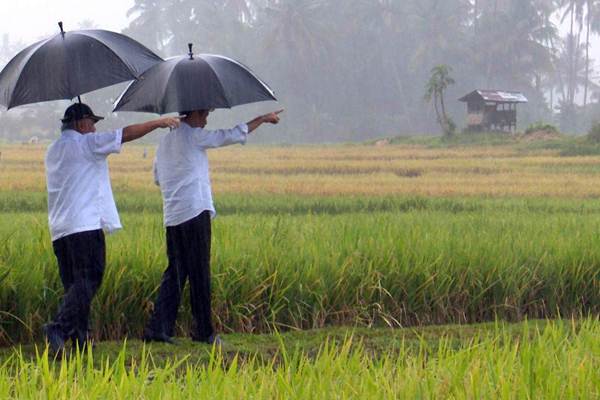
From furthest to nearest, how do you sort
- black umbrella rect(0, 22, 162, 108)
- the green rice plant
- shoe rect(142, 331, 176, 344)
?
the green rice plant < shoe rect(142, 331, 176, 344) < black umbrella rect(0, 22, 162, 108)

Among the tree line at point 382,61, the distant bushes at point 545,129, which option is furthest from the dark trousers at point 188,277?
the tree line at point 382,61

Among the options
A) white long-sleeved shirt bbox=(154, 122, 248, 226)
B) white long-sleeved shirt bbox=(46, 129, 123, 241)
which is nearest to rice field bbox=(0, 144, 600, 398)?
white long-sleeved shirt bbox=(46, 129, 123, 241)

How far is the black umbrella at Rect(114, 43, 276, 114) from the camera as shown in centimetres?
581

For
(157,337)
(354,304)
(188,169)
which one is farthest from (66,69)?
(354,304)

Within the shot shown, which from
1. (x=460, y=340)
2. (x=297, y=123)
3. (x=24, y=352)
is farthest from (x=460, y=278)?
(x=297, y=123)

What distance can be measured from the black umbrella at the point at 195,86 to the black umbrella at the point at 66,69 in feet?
0.89

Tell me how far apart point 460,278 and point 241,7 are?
64783mm

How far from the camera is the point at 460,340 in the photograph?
6.30m

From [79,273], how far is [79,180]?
0.50 m

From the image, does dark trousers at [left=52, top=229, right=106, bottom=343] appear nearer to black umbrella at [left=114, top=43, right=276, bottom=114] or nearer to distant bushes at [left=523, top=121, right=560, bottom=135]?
black umbrella at [left=114, top=43, right=276, bottom=114]

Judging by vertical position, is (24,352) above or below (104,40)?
below

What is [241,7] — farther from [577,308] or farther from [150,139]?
[577,308]

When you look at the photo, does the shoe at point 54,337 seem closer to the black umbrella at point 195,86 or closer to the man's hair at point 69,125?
the man's hair at point 69,125

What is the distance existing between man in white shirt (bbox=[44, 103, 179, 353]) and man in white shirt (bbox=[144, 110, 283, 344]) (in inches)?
9.4
